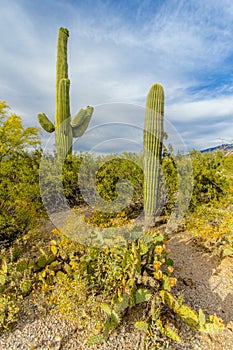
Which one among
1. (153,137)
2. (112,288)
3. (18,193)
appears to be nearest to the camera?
(112,288)

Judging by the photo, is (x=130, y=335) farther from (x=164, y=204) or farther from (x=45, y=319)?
(x=164, y=204)

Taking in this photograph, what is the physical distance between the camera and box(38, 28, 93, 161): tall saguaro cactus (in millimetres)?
7117

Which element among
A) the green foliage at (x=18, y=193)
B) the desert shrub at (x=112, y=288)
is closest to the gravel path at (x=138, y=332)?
the desert shrub at (x=112, y=288)

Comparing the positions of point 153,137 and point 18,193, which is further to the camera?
point 153,137

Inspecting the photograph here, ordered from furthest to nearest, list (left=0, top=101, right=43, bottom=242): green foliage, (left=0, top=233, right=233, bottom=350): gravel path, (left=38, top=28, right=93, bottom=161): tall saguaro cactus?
(left=38, top=28, right=93, bottom=161): tall saguaro cactus < (left=0, top=101, right=43, bottom=242): green foliage < (left=0, top=233, right=233, bottom=350): gravel path

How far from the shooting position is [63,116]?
7.31 metres

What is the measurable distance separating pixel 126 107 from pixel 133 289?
10.8 feet

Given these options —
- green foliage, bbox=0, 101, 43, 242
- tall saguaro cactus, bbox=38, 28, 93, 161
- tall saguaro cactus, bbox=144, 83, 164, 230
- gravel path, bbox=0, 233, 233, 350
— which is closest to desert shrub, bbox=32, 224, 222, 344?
gravel path, bbox=0, 233, 233, 350

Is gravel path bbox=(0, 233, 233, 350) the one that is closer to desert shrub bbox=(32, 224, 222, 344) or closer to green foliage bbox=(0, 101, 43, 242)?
desert shrub bbox=(32, 224, 222, 344)

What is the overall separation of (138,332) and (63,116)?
6495 millimetres

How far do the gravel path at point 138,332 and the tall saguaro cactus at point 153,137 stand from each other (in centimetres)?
166

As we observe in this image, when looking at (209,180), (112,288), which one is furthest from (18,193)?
(209,180)

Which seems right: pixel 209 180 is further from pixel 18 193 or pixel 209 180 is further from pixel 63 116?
pixel 63 116

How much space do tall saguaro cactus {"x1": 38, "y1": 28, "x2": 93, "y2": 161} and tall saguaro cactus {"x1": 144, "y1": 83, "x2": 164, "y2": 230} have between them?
3.28 metres
